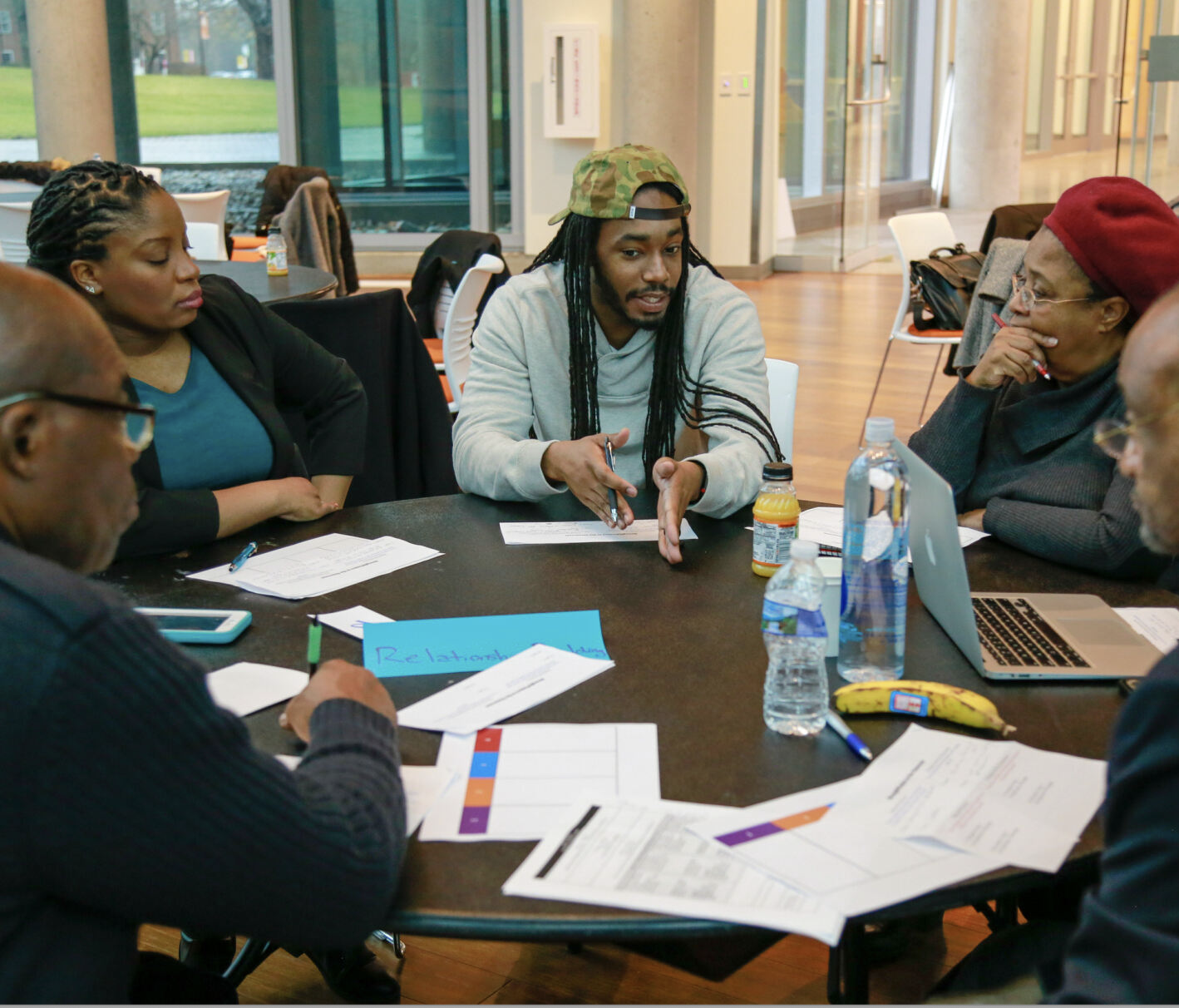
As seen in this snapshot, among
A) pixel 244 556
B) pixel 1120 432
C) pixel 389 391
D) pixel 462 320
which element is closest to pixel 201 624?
pixel 244 556

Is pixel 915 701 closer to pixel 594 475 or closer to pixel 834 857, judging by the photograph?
pixel 834 857

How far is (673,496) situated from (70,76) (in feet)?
28.4

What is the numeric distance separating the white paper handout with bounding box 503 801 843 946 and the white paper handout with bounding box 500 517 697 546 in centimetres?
86

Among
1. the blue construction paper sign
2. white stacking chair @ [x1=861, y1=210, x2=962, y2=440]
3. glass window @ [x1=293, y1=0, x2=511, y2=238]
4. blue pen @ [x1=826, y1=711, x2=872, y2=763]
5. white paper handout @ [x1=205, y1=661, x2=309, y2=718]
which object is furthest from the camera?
glass window @ [x1=293, y1=0, x2=511, y2=238]

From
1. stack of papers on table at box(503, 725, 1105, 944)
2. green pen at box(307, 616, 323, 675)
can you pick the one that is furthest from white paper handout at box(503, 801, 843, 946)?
green pen at box(307, 616, 323, 675)

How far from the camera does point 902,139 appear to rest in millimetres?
13039

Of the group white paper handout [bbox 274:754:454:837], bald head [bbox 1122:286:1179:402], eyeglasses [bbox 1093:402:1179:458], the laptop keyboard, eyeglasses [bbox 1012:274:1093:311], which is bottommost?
white paper handout [bbox 274:754:454:837]

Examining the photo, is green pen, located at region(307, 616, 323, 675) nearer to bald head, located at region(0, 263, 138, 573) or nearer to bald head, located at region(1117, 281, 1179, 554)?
bald head, located at region(0, 263, 138, 573)

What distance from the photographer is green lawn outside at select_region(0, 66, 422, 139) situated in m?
10.2

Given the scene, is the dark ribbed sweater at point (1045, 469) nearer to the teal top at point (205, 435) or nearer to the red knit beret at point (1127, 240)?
the red knit beret at point (1127, 240)

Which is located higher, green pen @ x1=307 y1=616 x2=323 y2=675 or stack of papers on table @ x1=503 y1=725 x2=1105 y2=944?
green pen @ x1=307 y1=616 x2=323 y2=675

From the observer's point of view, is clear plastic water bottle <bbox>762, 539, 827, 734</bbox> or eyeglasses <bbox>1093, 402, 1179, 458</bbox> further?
clear plastic water bottle <bbox>762, 539, 827, 734</bbox>

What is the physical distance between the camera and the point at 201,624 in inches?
62.9

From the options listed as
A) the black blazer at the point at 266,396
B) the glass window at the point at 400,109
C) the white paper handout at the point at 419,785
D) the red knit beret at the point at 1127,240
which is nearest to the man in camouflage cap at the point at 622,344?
the black blazer at the point at 266,396
